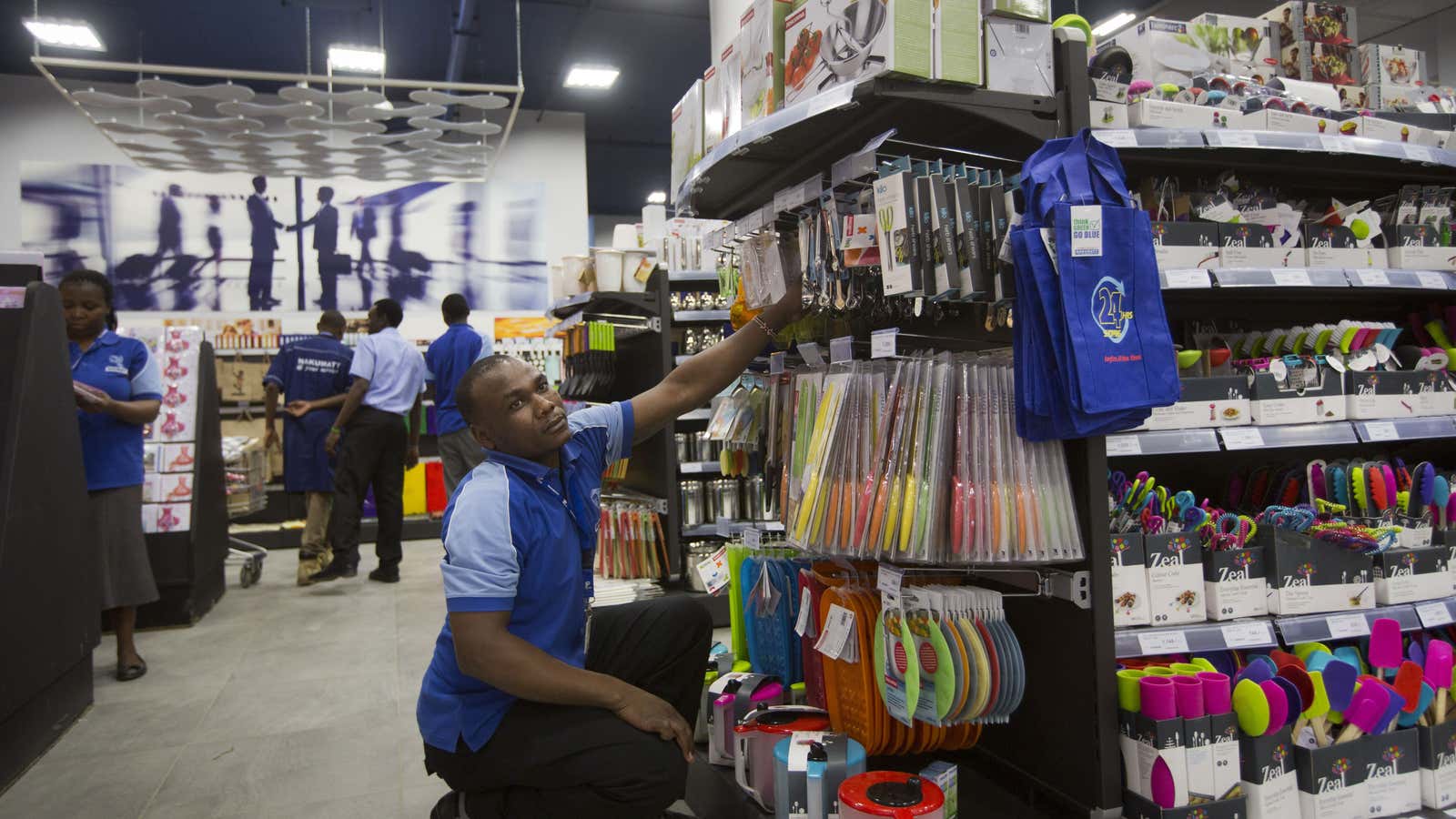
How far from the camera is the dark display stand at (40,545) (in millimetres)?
2855

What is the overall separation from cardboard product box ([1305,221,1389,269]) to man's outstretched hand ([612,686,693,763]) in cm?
229

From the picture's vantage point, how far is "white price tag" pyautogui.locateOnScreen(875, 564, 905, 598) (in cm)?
187

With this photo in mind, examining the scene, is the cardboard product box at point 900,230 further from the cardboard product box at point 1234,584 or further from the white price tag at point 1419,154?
the white price tag at point 1419,154

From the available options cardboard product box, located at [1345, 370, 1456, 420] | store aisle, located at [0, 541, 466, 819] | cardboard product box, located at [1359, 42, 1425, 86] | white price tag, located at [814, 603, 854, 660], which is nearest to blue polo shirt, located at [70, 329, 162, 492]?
store aisle, located at [0, 541, 466, 819]

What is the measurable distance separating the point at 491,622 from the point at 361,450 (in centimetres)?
457

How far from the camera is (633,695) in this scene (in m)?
2.02

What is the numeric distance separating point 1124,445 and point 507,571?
61.4 inches

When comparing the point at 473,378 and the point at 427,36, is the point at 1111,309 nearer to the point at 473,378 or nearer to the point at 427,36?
the point at 473,378

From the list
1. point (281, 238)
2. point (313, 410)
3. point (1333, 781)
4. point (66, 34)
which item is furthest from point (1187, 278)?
point (66, 34)

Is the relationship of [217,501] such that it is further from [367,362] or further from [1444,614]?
[1444,614]

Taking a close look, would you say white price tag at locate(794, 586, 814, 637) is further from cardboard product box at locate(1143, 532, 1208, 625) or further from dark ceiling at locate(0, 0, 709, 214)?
dark ceiling at locate(0, 0, 709, 214)

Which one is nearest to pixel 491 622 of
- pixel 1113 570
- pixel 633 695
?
pixel 633 695

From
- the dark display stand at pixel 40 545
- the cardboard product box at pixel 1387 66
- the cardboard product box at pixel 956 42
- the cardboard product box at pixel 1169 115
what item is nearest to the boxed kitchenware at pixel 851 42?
the cardboard product box at pixel 956 42

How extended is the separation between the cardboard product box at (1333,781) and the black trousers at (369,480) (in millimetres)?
5378
